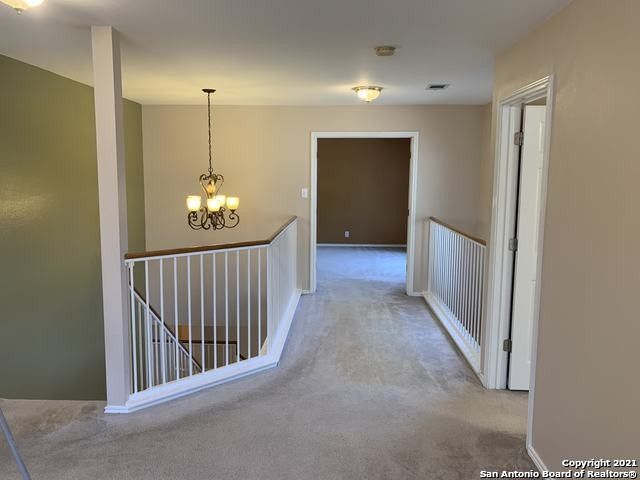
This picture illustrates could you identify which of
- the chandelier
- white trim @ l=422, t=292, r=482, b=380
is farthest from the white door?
the chandelier

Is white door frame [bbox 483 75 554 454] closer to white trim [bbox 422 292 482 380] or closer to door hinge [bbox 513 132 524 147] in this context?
door hinge [bbox 513 132 524 147]

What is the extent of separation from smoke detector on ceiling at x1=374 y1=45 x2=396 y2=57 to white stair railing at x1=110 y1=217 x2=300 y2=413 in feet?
5.06

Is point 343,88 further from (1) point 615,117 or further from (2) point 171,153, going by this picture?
(1) point 615,117

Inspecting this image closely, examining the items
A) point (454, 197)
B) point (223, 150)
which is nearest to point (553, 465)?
point (454, 197)

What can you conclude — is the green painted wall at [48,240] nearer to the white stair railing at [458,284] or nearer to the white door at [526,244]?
the white stair railing at [458,284]

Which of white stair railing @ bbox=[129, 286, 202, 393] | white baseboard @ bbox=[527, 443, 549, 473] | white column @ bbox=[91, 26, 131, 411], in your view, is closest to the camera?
white baseboard @ bbox=[527, 443, 549, 473]

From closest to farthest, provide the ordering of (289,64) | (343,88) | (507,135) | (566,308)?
1. (566,308)
2. (507,135)
3. (289,64)
4. (343,88)

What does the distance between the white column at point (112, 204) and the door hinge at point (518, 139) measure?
240cm

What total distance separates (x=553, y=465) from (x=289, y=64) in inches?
118

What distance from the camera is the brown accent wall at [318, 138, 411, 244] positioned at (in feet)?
32.5

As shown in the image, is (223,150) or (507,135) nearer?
(507,135)

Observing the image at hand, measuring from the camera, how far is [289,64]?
3652 millimetres

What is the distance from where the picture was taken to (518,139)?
3094 millimetres

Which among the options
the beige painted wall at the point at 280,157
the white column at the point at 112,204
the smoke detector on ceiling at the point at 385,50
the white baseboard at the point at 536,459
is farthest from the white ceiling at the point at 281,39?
the white baseboard at the point at 536,459
